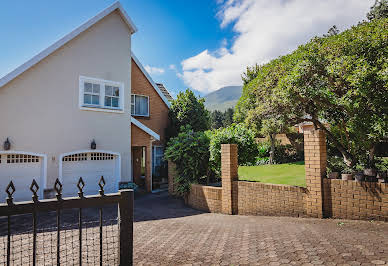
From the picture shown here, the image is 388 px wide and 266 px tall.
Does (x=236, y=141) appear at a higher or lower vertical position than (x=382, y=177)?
higher

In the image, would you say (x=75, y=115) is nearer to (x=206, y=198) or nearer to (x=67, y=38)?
(x=67, y=38)

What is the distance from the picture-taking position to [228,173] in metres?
8.63

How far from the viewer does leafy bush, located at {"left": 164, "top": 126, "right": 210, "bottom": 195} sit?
10688mm

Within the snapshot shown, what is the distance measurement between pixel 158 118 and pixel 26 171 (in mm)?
8642

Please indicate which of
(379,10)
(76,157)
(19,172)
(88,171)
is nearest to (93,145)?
(76,157)

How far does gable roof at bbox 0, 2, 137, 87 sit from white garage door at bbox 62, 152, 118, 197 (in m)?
4.15

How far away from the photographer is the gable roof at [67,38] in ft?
32.4

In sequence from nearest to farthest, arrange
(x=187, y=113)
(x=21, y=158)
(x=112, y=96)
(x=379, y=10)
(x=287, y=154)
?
(x=21, y=158) → (x=112, y=96) → (x=187, y=113) → (x=287, y=154) → (x=379, y=10)

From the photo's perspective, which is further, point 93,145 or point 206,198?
point 93,145

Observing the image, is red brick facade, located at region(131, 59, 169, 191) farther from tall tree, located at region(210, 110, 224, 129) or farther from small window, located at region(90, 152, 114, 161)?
tall tree, located at region(210, 110, 224, 129)

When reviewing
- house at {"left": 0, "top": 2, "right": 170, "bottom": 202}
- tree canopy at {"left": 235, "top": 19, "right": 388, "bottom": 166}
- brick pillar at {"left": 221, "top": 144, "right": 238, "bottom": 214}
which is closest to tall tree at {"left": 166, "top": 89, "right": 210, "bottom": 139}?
house at {"left": 0, "top": 2, "right": 170, "bottom": 202}

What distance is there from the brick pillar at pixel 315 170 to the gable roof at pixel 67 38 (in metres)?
11.4

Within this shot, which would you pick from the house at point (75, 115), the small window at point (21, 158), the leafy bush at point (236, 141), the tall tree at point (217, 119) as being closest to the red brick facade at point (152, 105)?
the house at point (75, 115)

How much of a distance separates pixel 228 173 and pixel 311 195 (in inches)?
113
